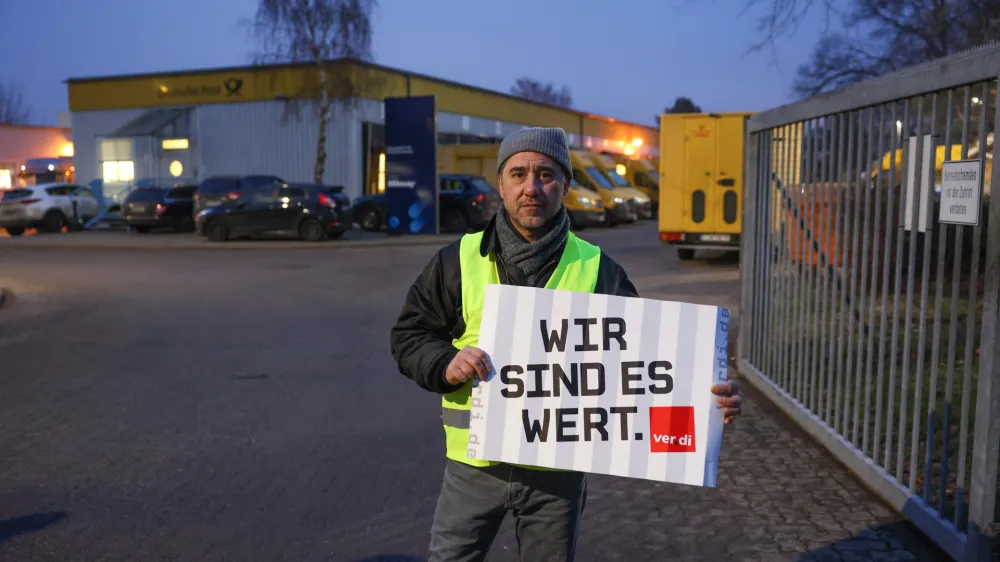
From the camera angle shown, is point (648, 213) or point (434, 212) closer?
point (434, 212)

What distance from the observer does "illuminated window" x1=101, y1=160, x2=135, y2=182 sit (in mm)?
42500

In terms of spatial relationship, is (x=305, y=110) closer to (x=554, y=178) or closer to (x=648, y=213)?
(x=648, y=213)

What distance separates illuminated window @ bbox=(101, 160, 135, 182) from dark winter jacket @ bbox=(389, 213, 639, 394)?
141 ft

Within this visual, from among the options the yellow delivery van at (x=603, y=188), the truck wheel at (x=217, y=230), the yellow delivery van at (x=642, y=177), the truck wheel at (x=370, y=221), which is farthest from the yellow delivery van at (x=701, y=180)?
the yellow delivery van at (x=642, y=177)

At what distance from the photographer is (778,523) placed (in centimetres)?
485

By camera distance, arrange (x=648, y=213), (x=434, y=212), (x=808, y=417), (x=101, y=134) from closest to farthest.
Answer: (x=808, y=417) → (x=434, y=212) → (x=648, y=213) → (x=101, y=134)

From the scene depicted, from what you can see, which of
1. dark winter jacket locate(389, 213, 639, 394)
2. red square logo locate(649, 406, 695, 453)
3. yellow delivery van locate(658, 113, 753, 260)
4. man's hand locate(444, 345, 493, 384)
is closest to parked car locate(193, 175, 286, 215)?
yellow delivery van locate(658, 113, 753, 260)

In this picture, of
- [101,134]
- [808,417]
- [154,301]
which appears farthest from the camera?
[101,134]

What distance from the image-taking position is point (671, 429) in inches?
109

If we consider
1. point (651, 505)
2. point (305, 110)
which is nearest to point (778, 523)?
point (651, 505)

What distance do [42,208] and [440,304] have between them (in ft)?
107

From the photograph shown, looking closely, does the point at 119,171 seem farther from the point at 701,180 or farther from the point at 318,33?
the point at 701,180

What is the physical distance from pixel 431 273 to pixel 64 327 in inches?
401

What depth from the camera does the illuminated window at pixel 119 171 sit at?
42500mm
